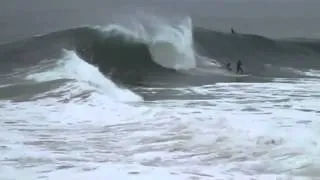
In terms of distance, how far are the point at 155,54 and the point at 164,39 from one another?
1.36 metres

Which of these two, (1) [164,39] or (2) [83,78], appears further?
(1) [164,39]

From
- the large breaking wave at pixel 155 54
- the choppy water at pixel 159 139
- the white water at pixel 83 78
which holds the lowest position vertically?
the choppy water at pixel 159 139

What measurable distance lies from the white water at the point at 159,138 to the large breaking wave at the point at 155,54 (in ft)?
21.1

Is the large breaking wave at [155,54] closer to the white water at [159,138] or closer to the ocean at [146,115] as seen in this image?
the ocean at [146,115]

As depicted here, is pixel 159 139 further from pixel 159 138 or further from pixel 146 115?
pixel 146 115

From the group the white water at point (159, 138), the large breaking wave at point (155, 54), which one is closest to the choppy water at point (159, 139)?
the white water at point (159, 138)

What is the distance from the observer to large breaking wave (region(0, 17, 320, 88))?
20328 mm

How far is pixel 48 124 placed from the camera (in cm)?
1012

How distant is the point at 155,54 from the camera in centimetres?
2380

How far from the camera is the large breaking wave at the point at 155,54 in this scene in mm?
20328

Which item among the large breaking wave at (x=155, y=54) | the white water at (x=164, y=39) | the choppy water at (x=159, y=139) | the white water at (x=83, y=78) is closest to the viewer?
the choppy water at (x=159, y=139)

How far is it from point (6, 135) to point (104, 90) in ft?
16.8

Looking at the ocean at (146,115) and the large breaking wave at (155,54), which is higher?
the large breaking wave at (155,54)

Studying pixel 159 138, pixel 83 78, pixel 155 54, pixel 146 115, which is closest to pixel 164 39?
pixel 155 54
